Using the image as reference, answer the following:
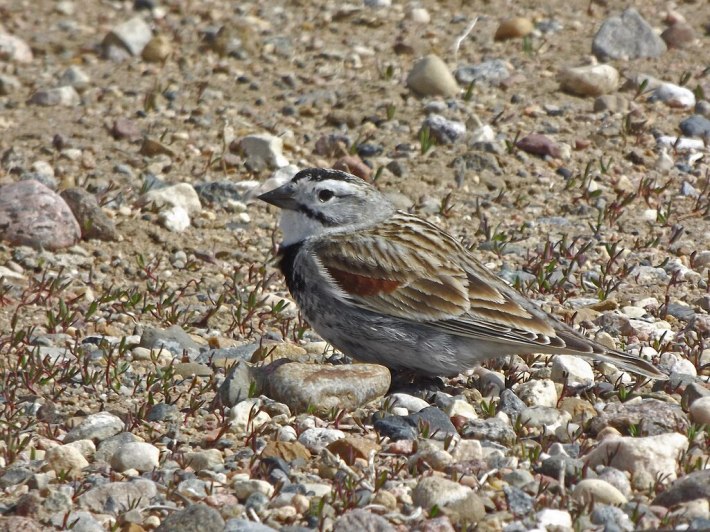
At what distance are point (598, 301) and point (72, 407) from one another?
3370 mm

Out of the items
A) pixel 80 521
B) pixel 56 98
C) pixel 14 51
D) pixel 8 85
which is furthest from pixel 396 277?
pixel 14 51

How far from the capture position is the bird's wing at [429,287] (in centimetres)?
675

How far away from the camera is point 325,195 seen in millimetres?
7375

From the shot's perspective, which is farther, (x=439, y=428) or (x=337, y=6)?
(x=337, y=6)

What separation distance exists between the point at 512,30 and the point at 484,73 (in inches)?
36.5

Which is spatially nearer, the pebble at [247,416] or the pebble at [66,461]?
the pebble at [66,461]

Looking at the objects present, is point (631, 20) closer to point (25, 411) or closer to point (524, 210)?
point (524, 210)

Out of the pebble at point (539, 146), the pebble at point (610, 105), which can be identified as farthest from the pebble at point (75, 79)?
the pebble at point (610, 105)

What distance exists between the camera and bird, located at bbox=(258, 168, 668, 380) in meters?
6.71

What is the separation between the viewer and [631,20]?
39.3ft

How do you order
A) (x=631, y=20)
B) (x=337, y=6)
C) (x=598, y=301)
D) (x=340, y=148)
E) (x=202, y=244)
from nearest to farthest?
(x=598, y=301) → (x=202, y=244) → (x=340, y=148) → (x=631, y=20) → (x=337, y=6)

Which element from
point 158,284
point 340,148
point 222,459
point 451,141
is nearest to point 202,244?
point 158,284

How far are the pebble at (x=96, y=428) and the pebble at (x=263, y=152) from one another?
424cm

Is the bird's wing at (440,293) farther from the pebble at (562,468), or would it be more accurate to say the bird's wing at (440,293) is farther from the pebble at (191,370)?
the pebble at (562,468)
